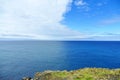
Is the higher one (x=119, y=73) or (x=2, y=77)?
(x=119, y=73)

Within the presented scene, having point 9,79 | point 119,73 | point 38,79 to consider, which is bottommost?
point 9,79

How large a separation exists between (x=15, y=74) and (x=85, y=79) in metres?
39.4

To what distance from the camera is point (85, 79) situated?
39.8 m

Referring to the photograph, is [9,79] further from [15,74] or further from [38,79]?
[38,79]

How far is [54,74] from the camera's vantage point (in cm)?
4591

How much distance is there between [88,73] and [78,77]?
5.57 metres

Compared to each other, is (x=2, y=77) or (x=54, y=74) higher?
(x=54, y=74)

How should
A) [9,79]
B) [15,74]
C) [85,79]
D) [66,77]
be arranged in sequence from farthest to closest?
1. [15,74]
2. [9,79]
3. [66,77]
4. [85,79]

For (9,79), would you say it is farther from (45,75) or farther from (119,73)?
(119,73)

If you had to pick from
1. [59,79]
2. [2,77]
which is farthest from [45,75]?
[2,77]

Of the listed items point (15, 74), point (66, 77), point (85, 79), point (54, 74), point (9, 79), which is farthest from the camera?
point (15, 74)

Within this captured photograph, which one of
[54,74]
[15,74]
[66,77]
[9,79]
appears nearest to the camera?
[66,77]

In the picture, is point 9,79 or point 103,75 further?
point 9,79

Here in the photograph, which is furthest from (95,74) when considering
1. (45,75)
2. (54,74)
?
(45,75)
